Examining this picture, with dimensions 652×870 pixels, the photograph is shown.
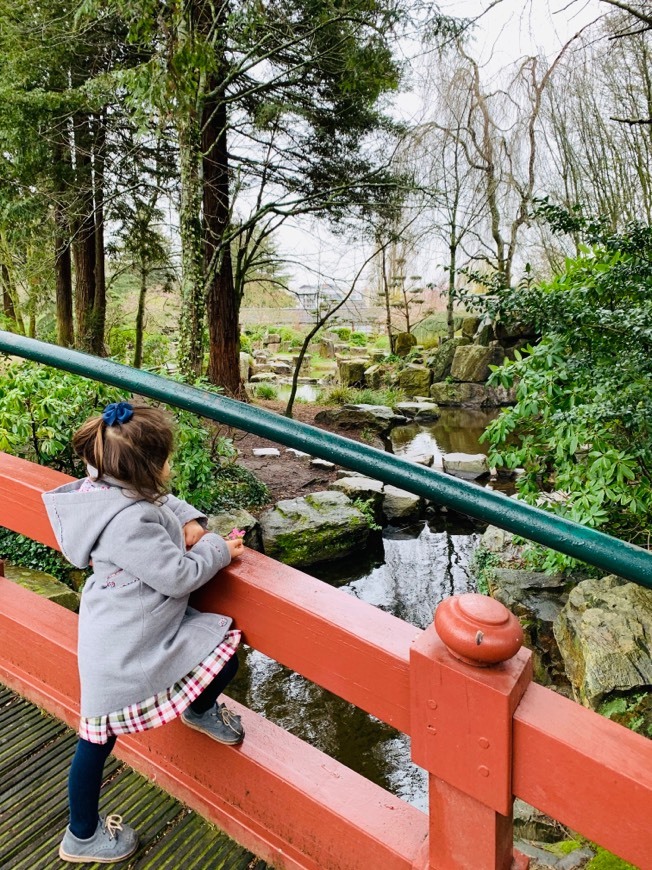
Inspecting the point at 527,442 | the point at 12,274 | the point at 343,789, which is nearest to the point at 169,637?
the point at 343,789

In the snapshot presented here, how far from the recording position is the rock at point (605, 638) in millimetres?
2869

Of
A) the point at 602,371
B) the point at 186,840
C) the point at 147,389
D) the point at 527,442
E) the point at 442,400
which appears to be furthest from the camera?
the point at 442,400

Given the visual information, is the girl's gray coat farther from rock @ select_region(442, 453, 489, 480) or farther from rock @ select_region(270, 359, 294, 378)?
rock @ select_region(270, 359, 294, 378)

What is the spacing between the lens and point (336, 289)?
917cm

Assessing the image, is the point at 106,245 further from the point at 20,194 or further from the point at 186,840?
the point at 186,840

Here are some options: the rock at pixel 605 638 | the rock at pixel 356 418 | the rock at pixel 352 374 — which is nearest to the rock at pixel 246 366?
the rock at pixel 352 374

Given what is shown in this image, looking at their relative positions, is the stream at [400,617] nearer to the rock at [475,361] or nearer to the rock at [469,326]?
the rock at [475,361]

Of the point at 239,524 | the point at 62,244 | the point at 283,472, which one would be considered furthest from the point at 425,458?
the point at 62,244

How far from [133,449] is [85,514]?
6.4 inches

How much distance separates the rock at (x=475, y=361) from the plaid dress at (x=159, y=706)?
40.9 ft

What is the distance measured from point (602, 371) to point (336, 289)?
6.64m

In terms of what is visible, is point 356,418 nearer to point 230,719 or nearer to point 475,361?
point 475,361

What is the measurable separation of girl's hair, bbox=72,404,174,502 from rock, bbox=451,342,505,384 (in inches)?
491

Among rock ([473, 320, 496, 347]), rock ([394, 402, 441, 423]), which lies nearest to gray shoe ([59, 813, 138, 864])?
rock ([394, 402, 441, 423])
